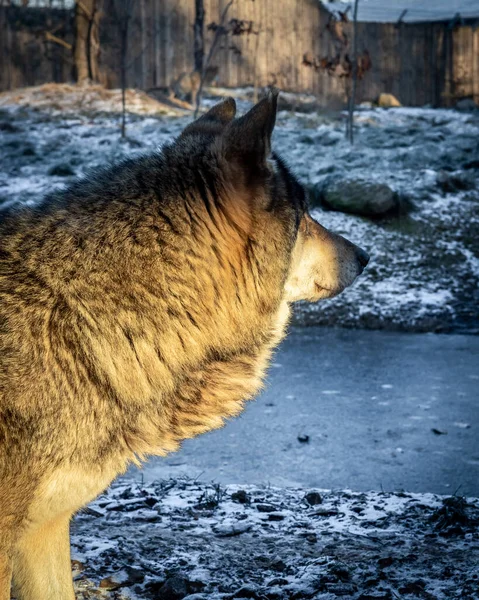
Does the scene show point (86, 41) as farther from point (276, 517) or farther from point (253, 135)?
point (253, 135)

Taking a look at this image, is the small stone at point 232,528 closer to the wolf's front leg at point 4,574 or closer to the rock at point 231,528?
the rock at point 231,528

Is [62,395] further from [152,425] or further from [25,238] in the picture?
[25,238]

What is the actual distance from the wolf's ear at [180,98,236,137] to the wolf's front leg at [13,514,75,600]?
1.50m

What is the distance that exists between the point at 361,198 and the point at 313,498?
745 cm

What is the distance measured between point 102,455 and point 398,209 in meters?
9.45

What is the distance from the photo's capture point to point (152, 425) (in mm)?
2715

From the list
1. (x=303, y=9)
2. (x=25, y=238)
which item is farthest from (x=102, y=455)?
(x=303, y=9)

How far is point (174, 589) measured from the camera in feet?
10.6

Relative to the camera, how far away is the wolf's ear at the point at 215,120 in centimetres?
298

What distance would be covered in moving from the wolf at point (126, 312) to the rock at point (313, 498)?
5.08ft

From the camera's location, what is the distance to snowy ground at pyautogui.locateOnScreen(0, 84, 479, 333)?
30.5 feet

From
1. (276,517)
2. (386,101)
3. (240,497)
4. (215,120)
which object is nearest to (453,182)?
(240,497)

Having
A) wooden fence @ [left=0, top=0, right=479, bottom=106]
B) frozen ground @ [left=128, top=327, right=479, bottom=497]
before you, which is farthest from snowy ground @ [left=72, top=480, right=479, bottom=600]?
wooden fence @ [left=0, top=0, right=479, bottom=106]

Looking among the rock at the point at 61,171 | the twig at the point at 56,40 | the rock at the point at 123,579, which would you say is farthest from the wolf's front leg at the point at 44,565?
the twig at the point at 56,40
